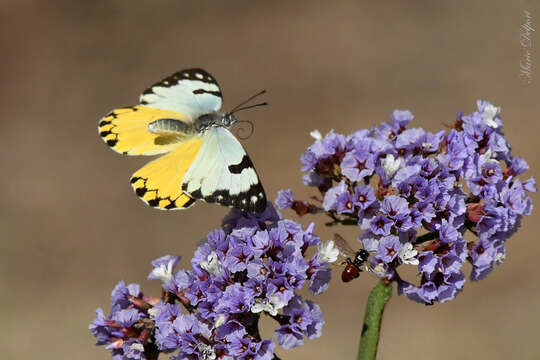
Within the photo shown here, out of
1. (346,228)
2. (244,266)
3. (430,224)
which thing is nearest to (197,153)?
(244,266)

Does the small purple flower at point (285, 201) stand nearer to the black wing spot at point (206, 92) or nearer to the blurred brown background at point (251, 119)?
the black wing spot at point (206, 92)

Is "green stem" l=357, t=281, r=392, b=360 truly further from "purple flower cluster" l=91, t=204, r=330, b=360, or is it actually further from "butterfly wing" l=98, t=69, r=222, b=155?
"butterfly wing" l=98, t=69, r=222, b=155

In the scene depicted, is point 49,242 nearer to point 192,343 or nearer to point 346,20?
point 346,20

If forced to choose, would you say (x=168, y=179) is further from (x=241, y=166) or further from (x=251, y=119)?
(x=251, y=119)

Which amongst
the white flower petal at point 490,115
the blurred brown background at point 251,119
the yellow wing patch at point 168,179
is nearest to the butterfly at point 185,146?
the yellow wing patch at point 168,179

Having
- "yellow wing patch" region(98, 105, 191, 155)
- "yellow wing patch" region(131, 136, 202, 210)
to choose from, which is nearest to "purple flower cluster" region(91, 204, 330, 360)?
"yellow wing patch" region(131, 136, 202, 210)

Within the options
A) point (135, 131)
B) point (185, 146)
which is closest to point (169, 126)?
point (185, 146)
